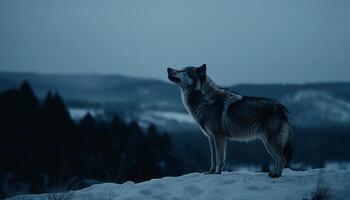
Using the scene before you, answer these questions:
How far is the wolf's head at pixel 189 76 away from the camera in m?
10.5

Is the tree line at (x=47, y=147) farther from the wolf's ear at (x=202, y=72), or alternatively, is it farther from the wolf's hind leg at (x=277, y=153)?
the wolf's hind leg at (x=277, y=153)

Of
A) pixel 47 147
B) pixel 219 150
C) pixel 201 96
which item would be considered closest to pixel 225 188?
pixel 219 150

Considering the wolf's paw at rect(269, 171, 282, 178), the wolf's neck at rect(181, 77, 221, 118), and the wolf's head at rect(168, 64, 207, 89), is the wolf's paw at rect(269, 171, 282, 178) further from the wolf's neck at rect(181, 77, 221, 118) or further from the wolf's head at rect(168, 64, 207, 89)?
the wolf's head at rect(168, 64, 207, 89)

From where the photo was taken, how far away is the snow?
729 cm

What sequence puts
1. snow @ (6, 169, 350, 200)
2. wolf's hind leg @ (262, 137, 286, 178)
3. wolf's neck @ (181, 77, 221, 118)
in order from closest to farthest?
snow @ (6, 169, 350, 200) < wolf's hind leg @ (262, 137, 286, 178) < wolf's neck @ (181, 77, 221, 118)

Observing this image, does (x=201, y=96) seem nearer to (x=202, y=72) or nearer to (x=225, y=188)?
(x=202, y=72)

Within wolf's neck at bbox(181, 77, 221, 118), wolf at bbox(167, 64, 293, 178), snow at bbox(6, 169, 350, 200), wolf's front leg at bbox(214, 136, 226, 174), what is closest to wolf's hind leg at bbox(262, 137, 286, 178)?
wolf at bbox(167, 64, 293, 178)

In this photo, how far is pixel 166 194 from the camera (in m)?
7.94

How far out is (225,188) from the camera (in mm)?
7844

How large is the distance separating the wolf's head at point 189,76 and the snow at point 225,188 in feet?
8.24

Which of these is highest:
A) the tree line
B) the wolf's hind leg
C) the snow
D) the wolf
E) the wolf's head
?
the wolf's head

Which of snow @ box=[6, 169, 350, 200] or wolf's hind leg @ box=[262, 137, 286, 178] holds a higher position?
wolf's hind leg @ box=[262, 137, 286, 178]

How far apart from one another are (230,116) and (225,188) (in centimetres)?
214

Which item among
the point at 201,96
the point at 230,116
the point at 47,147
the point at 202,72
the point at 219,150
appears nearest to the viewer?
the point at 230,116
